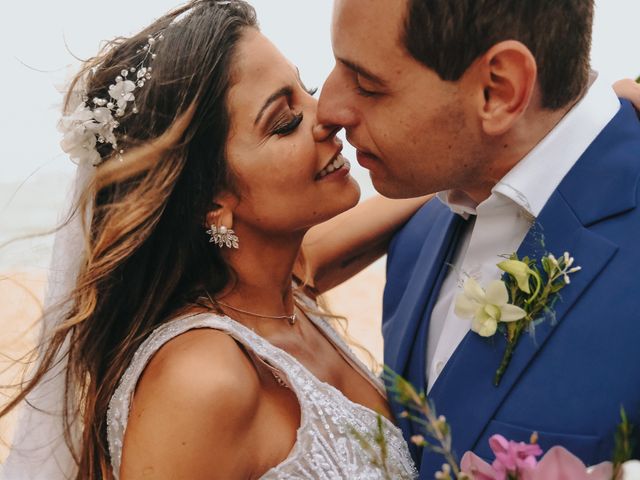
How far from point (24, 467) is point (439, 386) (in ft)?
4.39

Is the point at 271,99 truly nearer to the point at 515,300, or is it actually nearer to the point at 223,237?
the point at 223,237

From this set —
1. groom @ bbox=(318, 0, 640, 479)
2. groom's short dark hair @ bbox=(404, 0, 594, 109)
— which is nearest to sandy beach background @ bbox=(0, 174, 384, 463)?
groom @ bbox=(318, 0, 640, 479)

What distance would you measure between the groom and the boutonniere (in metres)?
0.03

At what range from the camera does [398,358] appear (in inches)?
110

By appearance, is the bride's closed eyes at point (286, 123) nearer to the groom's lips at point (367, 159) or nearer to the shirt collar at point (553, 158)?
the groom's lips at point (367, 159)

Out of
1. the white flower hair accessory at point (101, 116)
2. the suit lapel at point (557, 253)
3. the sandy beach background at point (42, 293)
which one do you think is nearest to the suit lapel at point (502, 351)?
the suit lapel at point (557, 253)

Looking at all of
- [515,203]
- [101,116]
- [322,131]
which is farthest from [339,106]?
[101,116]

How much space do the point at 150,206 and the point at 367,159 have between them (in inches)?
25.2

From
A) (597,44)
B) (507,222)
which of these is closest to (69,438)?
(507,222)

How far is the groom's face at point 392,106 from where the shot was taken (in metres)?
2.48

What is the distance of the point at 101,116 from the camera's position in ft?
8.50

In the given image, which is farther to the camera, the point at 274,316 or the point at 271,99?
the point at 274,316

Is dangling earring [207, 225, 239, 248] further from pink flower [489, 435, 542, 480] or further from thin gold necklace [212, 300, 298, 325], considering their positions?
pink flower [489, 435, 542, 480]

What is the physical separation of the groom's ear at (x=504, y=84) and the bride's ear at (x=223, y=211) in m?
0.74
